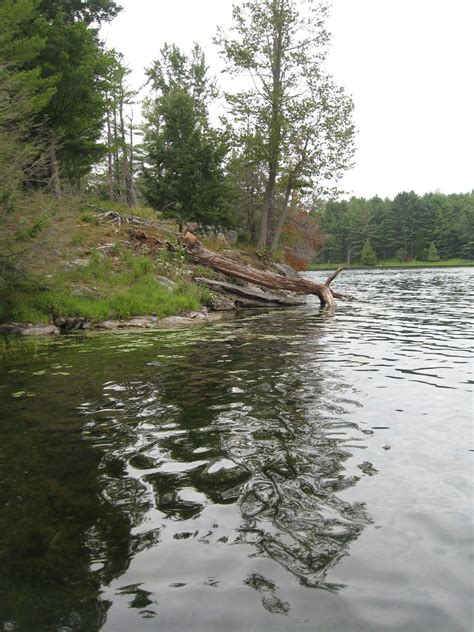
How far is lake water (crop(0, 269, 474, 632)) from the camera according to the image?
7.22 feet

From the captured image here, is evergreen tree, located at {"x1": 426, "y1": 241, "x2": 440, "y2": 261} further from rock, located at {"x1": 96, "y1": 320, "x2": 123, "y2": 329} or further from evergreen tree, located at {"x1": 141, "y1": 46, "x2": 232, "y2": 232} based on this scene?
rock, located at {"x1": 96, "y1": 320, "x2": 123, "y2": 329}

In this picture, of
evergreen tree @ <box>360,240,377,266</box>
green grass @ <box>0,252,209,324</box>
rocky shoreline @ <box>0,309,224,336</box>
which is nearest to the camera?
rocky shoreline @ <box>0,309,224,336</box>

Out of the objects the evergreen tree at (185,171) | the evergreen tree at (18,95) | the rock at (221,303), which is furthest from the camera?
the evergreen tree at (185,171)

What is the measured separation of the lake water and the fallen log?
11.9m

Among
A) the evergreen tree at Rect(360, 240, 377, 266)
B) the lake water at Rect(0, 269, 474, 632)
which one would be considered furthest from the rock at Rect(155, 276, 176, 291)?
the evergreen tree at Rect(360, 240, 377, 266)

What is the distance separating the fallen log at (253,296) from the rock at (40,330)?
7504 millimetres

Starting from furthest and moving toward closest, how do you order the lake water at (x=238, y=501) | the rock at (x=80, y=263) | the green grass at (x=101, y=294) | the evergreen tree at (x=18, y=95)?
the rock at (x=80, y=263)
the green grass at (x=101, y=294)
the evergreen tree at (x=18, y=95)
the lake water at (x=238, y=501)

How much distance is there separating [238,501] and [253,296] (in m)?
16.3

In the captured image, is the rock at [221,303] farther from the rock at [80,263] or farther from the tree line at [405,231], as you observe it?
the tree line at [405,231]

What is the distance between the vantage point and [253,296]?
19.3 meters

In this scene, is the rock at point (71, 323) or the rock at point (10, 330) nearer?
the rock at point (10, 330)

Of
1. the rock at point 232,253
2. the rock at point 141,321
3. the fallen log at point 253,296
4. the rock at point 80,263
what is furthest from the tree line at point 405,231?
the rock at point 141,321

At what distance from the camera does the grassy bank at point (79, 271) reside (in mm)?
10945

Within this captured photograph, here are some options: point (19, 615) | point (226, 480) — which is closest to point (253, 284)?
point (226, 480)
